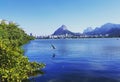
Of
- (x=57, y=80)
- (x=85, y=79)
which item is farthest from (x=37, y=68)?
(x=85, y=79)

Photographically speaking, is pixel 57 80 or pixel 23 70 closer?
pixel 23 70

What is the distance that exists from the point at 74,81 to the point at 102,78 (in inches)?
267

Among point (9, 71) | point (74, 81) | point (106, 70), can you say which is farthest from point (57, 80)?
point (106, 70)

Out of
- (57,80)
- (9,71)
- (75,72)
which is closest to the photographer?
(9,71)

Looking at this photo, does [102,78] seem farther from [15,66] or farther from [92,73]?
[15,66]

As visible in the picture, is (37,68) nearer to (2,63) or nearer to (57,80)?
(57,80)

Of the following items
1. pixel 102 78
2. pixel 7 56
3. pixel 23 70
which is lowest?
pixel 102 78

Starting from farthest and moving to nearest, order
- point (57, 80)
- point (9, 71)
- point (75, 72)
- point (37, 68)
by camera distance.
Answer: point (75, 72)
point (37, 68)
point (57, 80)
point (9, 71)

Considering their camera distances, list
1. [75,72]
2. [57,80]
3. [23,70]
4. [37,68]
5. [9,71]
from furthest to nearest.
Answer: [75,72] < [37,68] < [57,80] < [23,70] < [9,71]

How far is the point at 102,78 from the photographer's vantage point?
181 ft

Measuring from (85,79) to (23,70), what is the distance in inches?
537

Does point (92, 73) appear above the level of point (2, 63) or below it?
below

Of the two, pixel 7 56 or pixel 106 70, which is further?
pixel 106 70

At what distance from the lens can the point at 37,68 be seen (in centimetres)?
5900
